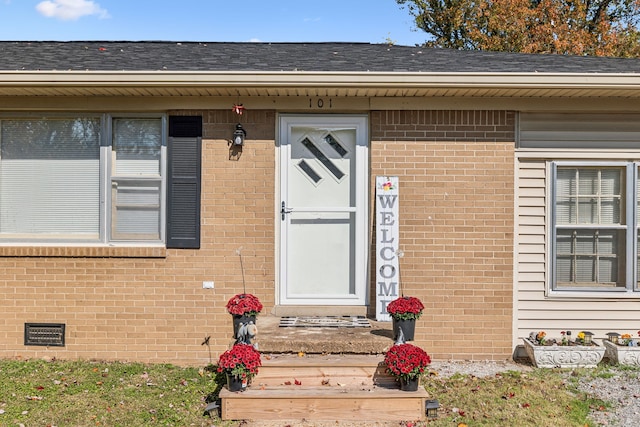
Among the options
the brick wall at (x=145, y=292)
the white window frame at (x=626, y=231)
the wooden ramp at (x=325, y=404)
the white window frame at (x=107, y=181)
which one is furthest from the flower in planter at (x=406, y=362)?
the white window frame at (x=107, y=181)

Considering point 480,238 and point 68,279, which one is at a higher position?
point 480,238

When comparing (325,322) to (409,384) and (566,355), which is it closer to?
(409,384)

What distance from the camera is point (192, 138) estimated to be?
4949 millimetres

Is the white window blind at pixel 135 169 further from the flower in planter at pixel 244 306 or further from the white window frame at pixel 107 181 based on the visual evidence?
the flower in planter at pixel 244 306

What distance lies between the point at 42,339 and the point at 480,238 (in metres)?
4.54

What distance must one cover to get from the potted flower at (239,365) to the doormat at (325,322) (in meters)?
0.91

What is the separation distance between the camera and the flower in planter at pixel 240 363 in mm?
3598

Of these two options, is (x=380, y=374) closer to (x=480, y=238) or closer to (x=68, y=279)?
(x=480, y=238)

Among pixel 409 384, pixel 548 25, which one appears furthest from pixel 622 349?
pixel 548 25

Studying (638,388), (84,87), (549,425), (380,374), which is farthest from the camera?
(84,87)

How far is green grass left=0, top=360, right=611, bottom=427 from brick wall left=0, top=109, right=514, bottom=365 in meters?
0.37

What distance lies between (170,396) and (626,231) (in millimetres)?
4668

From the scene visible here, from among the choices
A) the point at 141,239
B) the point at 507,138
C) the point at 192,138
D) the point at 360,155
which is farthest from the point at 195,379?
the point at 507,138

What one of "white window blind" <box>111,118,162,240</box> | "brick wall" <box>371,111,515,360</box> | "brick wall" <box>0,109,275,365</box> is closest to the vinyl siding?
"brick wall" <box>371,111,515,360</box>
